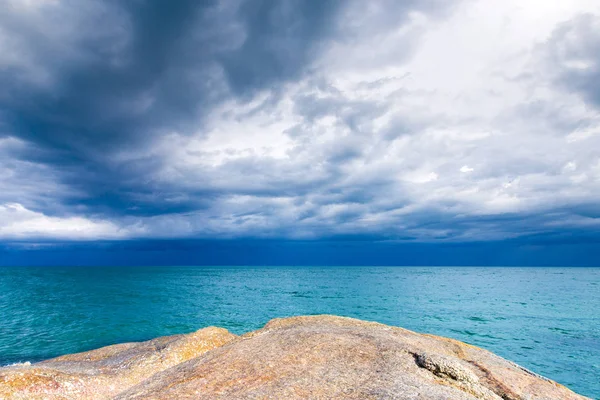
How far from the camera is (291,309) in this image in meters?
64.3

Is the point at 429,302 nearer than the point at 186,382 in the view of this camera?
No

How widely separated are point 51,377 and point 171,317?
41.1 metres

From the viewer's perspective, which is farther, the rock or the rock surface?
the rock

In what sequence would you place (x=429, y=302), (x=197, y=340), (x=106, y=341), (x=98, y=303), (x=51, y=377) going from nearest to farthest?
1. (x=51, y=377)
2. (x=197, y=340)
3. (x=106, y=341)
4. (x=98, y=303)
5. (x=429, y=302)

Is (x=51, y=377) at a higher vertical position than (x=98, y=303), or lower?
higher

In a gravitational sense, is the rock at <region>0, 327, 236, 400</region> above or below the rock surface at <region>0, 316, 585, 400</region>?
below

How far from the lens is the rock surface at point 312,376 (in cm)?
965

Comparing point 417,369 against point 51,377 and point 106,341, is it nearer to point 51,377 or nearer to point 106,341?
point 51,377

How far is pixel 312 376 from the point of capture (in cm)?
1046

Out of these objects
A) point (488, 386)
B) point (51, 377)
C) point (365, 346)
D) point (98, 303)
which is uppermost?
point (365, 346)

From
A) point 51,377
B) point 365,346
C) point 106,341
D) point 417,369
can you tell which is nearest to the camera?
point 417,369

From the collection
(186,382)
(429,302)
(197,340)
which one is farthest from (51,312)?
(429,302)

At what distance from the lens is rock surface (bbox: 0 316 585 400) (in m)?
9.65

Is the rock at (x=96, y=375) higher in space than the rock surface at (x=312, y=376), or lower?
lower
